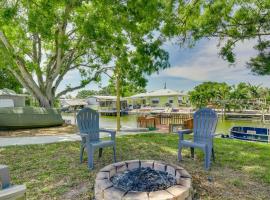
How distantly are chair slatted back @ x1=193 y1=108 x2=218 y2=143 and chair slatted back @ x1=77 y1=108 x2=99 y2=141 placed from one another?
6.72 ft

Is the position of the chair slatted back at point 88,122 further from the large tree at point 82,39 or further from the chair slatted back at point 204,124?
the chair slatted back at point 204,124

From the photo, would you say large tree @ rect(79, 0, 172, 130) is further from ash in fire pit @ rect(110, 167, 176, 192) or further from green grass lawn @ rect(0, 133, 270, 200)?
ash in fire pit @ rect(110, 167, 176, 192)

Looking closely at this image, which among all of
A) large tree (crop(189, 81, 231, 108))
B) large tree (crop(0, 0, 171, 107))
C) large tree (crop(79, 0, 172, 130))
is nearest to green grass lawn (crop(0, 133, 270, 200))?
large tree (crop(79, 0, 172, 130))

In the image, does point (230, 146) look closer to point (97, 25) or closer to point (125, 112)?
point (97, 25)

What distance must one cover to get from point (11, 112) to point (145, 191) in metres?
8.13

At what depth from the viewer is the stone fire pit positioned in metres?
2.43

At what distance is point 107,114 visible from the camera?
32844 mm

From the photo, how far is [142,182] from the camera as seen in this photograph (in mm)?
2785

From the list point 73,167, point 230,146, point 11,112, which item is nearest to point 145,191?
point 73,167

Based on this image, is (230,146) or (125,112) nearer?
(230,146)

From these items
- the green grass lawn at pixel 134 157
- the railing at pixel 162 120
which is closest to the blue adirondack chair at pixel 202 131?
the green grass lawn at pixel 134 157

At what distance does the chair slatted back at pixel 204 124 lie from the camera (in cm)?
443

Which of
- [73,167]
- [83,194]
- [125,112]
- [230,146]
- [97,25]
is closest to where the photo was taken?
[83,194]

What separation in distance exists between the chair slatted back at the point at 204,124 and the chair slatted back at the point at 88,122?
205cm
